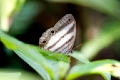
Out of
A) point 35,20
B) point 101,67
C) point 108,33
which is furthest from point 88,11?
point 101,67

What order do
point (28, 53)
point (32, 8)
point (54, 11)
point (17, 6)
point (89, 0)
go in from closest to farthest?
point (28, 53) → point (17, 6) → point (89, 0) → point (32, 8) → point (54, 11)

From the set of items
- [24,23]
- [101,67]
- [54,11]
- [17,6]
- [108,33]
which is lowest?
[101,67]

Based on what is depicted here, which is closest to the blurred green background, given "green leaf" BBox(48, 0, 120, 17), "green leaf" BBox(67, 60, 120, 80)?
"green leaf" BBox(48, 0, 120, 17)

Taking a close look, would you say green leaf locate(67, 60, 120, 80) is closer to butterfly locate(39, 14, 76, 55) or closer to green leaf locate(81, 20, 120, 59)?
butterfly locate(39, 14, 76, 55)

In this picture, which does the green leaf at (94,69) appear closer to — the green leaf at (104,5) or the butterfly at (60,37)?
the butterfly at (60,37)

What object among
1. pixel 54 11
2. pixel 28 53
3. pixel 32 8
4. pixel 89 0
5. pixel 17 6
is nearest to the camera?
pixel 28 53

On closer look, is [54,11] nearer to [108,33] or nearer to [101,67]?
[108,33]

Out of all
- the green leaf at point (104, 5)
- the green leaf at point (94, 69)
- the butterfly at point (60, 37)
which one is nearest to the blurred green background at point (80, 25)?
the green leaf at point (104, 5)
